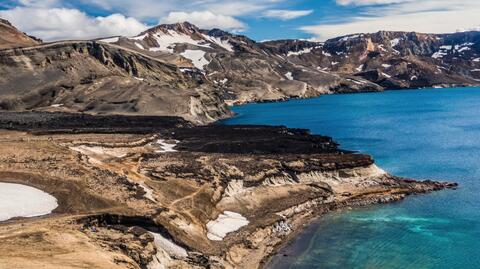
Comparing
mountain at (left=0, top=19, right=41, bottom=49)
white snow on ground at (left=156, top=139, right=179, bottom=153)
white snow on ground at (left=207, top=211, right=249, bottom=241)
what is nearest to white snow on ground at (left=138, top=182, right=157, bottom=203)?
white snow on ground at (left=207, top=211, right=249, bottom=241)

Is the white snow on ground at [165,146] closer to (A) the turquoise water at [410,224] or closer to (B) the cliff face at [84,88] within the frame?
(A) the turquoise water at [410,224]

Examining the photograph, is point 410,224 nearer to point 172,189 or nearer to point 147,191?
point 172,189

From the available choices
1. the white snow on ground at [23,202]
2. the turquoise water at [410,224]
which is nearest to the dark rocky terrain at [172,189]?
the white snow on ground at [23,202]

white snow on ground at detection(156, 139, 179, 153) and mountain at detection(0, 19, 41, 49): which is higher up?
mountain at detection(0, 19, 41, 49)

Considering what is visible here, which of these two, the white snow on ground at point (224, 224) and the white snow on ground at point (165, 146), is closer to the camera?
the white snow on ground at point (224, 224)

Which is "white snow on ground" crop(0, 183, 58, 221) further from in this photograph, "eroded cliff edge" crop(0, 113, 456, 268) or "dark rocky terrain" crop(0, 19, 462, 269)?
"eroded cliff edge" crop(0, 113, 456, 268)

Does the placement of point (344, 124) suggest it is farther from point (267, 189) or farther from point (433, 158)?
point (267, 189)
